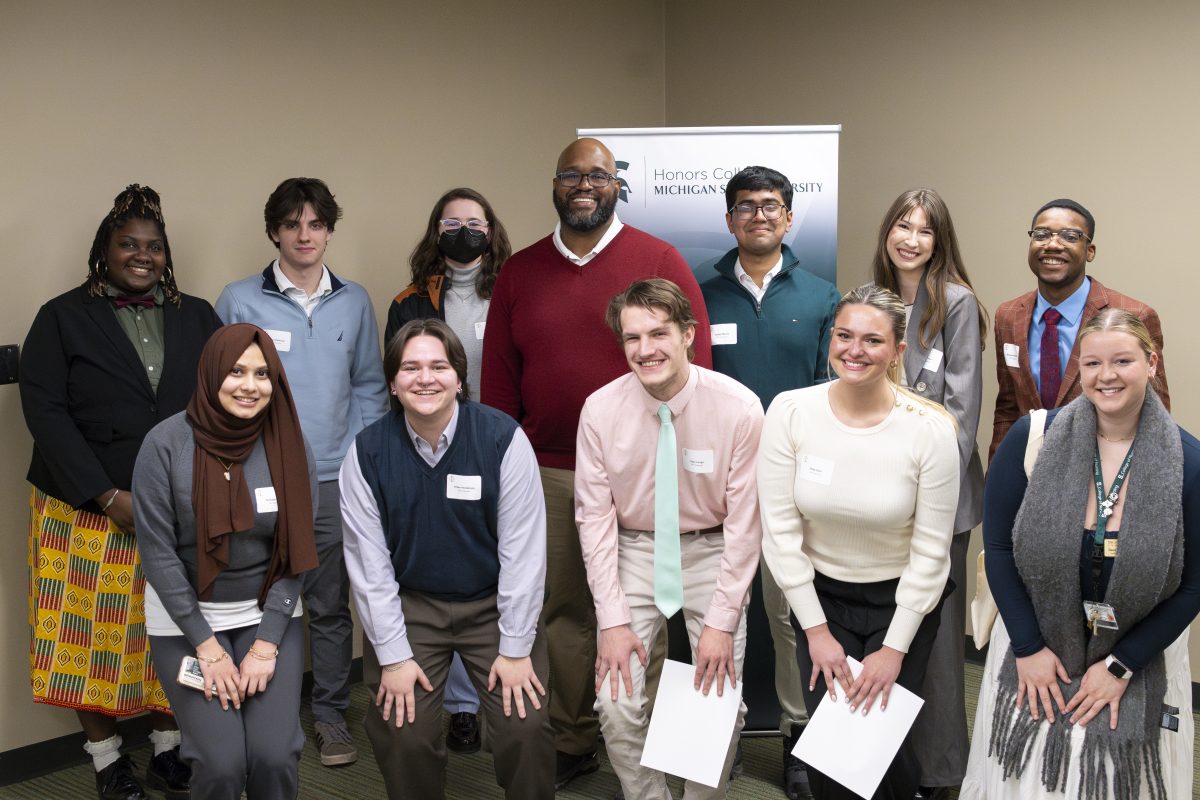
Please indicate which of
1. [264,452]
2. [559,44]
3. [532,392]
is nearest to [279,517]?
[264,452]

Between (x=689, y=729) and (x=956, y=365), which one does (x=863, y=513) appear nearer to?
(x=689, y=729)

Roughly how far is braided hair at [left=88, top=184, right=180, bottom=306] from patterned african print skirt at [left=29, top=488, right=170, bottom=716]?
687 millimetres

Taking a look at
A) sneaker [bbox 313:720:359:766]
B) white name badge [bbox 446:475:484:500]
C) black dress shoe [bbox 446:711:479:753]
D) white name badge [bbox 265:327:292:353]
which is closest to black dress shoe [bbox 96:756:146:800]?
sneaker [bbox 313:720:359:766]

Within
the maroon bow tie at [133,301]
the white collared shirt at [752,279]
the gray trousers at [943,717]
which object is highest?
the white collared shirt at [752,279]

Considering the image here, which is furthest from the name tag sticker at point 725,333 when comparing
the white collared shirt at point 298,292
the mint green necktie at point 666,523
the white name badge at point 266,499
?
the white name badge at point 266,499

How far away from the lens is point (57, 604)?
3.31 metres

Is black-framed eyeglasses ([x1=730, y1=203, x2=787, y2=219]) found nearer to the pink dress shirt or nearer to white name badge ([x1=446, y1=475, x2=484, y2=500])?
the pink dress shirt

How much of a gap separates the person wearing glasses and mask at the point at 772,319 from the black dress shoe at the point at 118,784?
203 centimetres

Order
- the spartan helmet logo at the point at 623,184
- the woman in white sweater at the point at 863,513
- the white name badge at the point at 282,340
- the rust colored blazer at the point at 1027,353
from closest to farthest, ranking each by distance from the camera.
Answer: the woman in white sweater at the point at 863,513, the rust colored blazer at the point at 1027,353, the white name badge at the point at 282,340, the spartan helmet logo at the point at 623,184

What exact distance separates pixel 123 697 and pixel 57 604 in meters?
0.35

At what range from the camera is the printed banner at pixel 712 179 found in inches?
157

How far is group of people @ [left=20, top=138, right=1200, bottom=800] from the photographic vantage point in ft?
7.79

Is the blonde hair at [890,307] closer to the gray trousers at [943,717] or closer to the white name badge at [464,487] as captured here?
the gray trousers at [943,717]

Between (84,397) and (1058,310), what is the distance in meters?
2.94
